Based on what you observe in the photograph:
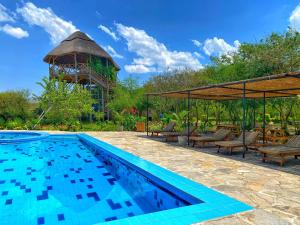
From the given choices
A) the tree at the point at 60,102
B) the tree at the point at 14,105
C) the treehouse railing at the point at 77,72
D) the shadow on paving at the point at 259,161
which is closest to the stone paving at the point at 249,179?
the shadow on paving at the point at 259,161

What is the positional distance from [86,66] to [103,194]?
19665 mm

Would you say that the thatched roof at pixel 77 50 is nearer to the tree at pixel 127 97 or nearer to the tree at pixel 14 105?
the tree at pixel 127 97

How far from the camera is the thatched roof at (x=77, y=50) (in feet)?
77.8

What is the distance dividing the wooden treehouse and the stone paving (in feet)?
55.7

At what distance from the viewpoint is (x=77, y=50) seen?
23359mm

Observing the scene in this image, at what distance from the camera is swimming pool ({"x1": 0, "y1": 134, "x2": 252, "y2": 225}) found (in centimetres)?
388

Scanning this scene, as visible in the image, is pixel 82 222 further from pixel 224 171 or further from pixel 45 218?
pixel 224 171

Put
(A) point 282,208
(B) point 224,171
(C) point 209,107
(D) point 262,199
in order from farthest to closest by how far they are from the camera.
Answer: (C) point 209,107 < (B) point 224,171 < (D) point 262,199 < (A) point 282,208

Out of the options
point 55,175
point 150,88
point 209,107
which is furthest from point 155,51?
point 55,175

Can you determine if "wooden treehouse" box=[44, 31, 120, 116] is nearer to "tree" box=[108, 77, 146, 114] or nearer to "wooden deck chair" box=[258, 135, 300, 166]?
"tree" box=[108, 77, 146, 114]

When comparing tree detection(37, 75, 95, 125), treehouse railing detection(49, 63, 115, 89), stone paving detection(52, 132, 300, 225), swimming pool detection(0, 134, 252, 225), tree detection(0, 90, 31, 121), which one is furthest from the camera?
treehouse railing detection(49, 63, 115, 89)

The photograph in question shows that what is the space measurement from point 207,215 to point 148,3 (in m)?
21.1

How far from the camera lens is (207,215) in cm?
Answer: 359

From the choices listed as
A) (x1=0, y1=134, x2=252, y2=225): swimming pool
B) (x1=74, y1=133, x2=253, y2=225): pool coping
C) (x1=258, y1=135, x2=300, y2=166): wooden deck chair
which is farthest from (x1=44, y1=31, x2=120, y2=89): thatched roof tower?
(x1=74, y1=133, x2=253, y2=225): pool coping
